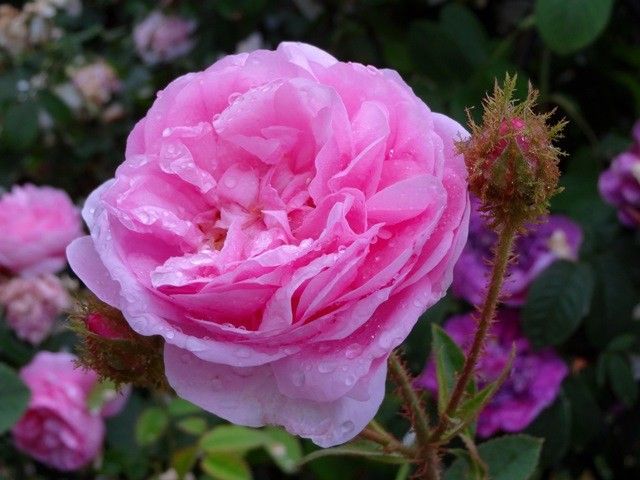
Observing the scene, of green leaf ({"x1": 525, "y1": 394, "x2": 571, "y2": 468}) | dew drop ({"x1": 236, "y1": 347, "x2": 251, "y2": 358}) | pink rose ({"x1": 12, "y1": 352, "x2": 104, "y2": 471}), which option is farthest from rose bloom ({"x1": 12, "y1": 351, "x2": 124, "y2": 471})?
dew drop ({"x1": 236, "y1": 347, "x2": 251, "y2": 358})

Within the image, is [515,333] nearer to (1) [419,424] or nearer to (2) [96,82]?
(1) [419,424]

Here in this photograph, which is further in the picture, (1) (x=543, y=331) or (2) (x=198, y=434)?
(2) (x=198, y=434)

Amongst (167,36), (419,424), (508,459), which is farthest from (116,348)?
(167,36)

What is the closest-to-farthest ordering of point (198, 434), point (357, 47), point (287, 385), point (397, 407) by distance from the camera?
1. point (287, 385)
2. point (397, 407)
3. point (198, 434)
4. point (357, 47)

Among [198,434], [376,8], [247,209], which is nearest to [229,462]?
[198,434]

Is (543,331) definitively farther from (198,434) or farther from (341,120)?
(341,120)
